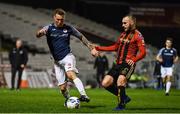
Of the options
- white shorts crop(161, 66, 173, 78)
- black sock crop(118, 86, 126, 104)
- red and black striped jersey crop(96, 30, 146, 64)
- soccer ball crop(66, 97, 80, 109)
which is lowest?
white shorts crop(161, 66, 173, 78)

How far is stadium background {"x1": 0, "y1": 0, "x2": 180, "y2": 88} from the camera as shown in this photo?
127 ft

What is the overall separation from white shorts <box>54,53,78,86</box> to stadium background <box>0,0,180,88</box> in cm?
1831

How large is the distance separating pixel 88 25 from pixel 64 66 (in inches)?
1380

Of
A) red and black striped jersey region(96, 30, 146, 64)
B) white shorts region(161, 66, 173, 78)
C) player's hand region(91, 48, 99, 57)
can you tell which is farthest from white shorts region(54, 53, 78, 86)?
white shorts region(161, 66, 173, 78)

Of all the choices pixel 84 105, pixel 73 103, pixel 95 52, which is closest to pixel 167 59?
pixel 84 105

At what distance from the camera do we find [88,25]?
166ft

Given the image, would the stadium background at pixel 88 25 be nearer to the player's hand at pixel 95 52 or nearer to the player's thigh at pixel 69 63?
the player's thigh at pixel 69 63

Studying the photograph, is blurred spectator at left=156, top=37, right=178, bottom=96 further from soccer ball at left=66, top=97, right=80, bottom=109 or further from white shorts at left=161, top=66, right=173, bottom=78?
soccer ball at left=66, top=97, right=80, bottom=109

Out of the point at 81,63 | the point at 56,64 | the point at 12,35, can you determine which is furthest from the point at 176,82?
the point at 56,64

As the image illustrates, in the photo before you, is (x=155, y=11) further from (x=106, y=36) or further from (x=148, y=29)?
(x=106, y=36)

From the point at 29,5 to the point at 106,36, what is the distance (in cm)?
676

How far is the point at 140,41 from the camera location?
48.7 feet

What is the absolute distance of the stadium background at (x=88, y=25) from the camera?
38844 mm

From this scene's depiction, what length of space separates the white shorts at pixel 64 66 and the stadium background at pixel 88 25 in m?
18.3
